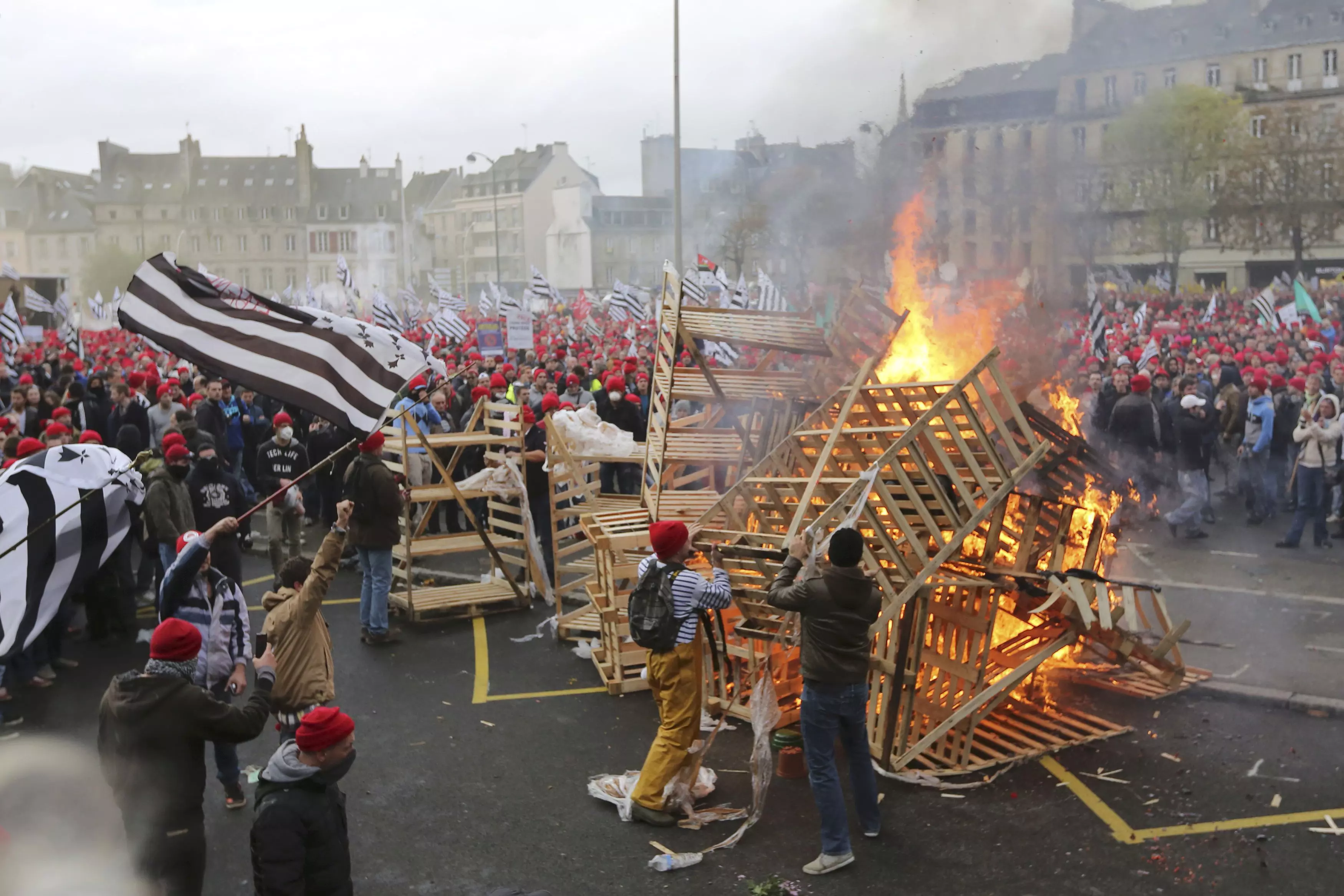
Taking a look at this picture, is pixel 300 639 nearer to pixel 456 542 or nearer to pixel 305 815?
pixel 305 815

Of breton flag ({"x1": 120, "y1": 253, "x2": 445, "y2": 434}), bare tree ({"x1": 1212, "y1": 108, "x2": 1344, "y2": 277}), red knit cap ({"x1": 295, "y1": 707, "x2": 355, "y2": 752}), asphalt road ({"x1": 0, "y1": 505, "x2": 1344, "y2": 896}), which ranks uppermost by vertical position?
bare tree ({"x1": 1212, "y1": 108, "x2": 1344, "y2": 277})

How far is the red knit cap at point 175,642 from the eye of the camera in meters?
4.65

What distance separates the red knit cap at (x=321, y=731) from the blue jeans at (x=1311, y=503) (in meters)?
12.4

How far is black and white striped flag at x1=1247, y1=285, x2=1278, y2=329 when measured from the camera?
71.9ft

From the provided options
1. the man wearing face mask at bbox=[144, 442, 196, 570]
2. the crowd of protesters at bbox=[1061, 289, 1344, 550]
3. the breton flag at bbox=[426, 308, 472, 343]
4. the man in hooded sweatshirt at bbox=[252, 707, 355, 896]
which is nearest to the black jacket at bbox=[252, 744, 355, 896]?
the man in hooded sweatshirt at bbox=[252, 707, 355, 896]

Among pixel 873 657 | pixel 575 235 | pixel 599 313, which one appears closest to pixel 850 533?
pixel 873 657

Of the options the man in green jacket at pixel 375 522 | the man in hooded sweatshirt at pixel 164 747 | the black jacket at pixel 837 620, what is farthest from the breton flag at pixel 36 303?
the black jacket at pixel 837 620

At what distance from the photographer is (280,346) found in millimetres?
6059

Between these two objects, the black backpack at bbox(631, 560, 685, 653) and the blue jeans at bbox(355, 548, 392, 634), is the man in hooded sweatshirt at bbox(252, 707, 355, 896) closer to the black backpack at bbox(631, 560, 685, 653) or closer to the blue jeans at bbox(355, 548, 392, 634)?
the black backpack at bbox(631, 560, 685, 653)

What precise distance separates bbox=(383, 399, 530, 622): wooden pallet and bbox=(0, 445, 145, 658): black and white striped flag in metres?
2.60

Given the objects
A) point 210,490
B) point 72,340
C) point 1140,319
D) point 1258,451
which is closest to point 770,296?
point 1258,451

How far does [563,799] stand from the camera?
22.7 ft

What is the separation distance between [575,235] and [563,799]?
7285 cm

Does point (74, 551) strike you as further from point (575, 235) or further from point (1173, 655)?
point (575, 235)
